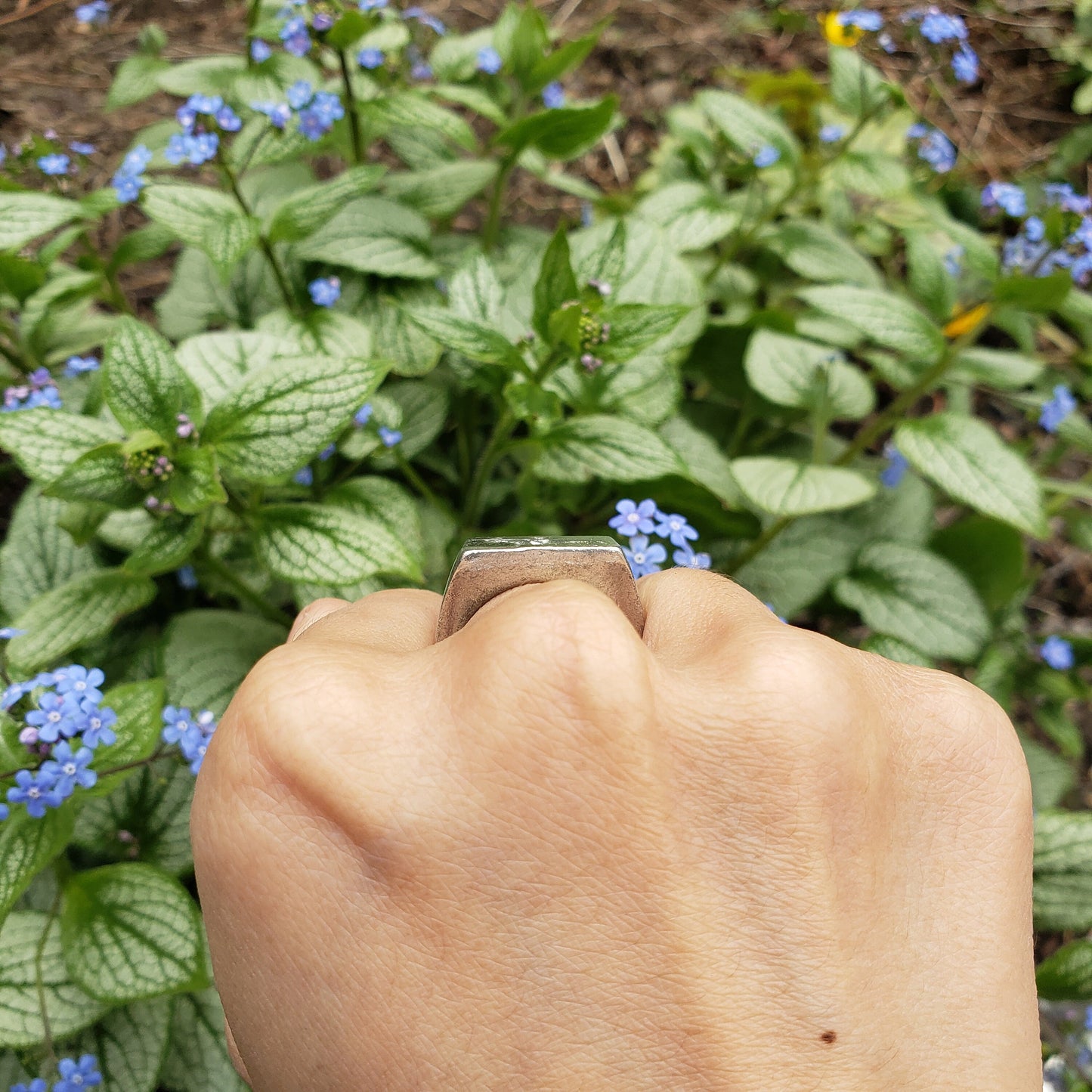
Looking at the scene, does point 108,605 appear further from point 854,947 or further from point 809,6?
point 809,6

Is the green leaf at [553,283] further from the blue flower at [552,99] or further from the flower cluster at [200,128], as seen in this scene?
the blue flower at [552,99]

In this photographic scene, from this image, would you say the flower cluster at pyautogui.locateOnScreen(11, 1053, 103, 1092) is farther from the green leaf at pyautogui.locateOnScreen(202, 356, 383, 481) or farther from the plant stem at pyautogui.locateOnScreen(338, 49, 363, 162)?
the plant stem at pyautogui.locateOnScreen(338, 49, 363, 162)

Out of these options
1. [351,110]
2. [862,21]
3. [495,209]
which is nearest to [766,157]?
[862,21]

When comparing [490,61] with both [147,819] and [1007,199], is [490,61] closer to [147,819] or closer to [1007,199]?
[1007,199]

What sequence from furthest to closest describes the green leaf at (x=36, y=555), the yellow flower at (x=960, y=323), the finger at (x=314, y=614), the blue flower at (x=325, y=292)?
1. the yellow flower at (x=960, y=323)
2. the blue flower at (x=325, y=292)
3. the green leaf at (x=36, y=555)
4. the finger at (x=314, y=614)

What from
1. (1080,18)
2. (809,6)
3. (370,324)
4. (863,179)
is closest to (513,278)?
(370,324)

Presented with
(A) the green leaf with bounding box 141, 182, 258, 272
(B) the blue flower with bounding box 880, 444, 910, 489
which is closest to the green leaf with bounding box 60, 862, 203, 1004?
(A) the green leaf with bounding box 141, 182, 258, 272

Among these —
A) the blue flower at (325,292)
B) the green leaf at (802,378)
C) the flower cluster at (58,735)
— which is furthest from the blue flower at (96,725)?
the green leaf at (802,378)
